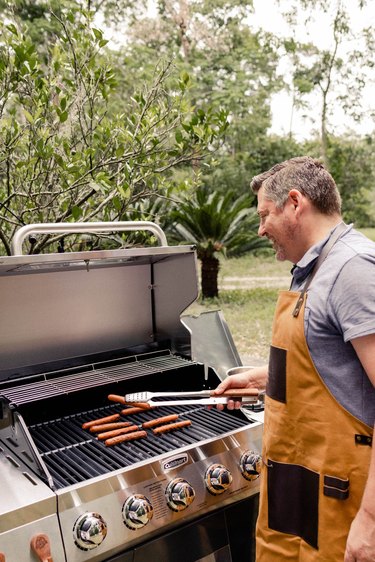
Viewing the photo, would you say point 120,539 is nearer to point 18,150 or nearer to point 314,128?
point 18,150

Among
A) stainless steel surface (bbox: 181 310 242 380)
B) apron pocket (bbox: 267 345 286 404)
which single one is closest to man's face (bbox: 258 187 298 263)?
apron pocket (bbox: 267 345 286 404)

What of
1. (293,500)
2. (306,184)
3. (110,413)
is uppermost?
(306,184)

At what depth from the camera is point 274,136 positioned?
12836 mm

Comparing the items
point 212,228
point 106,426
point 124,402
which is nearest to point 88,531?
point 106,426

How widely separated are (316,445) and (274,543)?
1.09 ft

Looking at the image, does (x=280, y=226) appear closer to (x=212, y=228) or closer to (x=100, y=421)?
(x=100, y=421)

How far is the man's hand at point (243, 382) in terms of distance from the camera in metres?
1.55

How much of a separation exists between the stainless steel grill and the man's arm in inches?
14.9

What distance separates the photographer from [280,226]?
1.31 meters

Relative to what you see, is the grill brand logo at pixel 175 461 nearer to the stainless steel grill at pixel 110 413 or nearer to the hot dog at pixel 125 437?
the stainless steel grill at pixel 110 413

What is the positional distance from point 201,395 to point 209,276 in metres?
5.75

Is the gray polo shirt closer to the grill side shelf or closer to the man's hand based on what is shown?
the man's hand

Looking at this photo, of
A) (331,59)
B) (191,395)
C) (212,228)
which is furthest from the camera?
(331,59)

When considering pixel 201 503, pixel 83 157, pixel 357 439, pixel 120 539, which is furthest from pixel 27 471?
pixel 83 157
